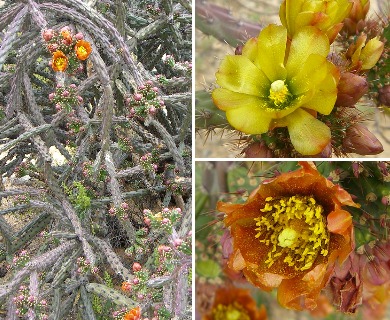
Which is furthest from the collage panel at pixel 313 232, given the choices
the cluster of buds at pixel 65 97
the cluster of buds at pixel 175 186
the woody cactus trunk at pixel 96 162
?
the cluster of buds at pixel 175 186

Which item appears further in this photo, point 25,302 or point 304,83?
point 25,302

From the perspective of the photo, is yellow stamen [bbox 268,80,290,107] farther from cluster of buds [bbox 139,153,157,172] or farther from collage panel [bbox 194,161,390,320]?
cluster of buds [bbox 139,153,157,172]

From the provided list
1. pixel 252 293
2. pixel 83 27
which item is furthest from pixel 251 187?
pixel 83 27

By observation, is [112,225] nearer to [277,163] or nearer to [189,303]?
[189,303]

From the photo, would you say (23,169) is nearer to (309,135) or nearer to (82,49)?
(82,49)

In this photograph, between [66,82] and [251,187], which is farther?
[66,82]

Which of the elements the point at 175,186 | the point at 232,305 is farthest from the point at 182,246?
the point at 175,186
